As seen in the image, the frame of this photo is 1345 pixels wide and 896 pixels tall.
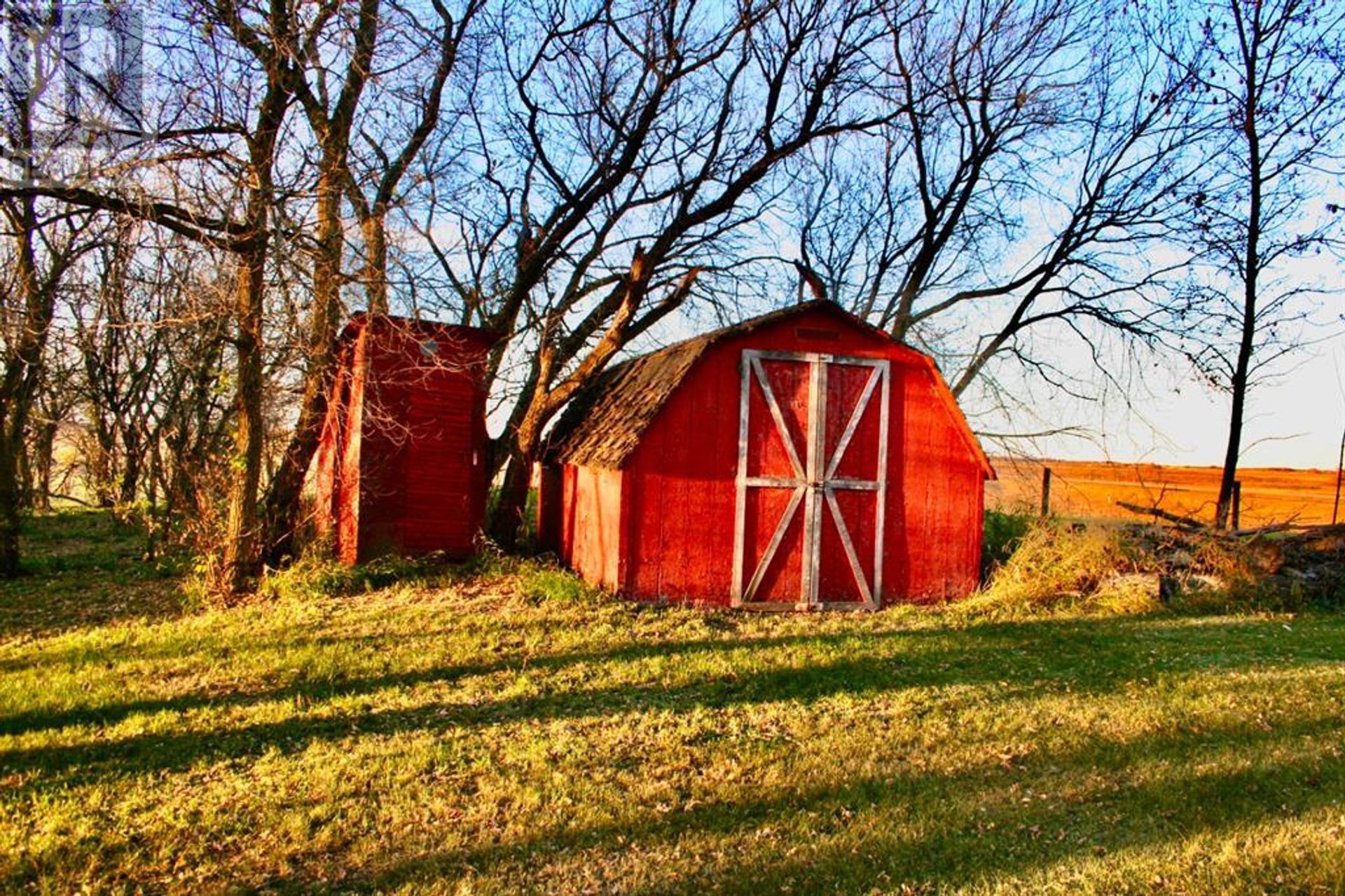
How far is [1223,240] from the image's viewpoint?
1773 centimetres

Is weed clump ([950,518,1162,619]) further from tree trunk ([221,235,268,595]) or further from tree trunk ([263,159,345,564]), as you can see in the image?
tree trunk ([221,235,268,595])

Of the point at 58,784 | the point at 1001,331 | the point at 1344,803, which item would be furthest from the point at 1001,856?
the point at 1001,331

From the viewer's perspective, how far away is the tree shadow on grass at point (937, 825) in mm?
4355

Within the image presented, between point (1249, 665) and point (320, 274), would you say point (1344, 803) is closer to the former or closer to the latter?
point (1249, 665)

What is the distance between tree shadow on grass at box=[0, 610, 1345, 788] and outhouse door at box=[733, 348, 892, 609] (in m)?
1.71

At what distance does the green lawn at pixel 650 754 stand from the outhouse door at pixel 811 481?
124 cm

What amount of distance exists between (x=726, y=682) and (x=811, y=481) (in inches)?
163

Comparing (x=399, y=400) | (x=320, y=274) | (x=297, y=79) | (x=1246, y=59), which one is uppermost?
(x=1246, y=59)

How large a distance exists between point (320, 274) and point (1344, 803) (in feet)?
29.4

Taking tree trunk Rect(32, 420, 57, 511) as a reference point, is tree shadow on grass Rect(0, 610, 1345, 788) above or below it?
below

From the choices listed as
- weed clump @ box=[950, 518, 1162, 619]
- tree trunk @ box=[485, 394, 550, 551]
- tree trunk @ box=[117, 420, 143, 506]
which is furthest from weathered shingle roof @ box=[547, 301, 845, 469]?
tree trunk @ box=[117, 420, 143, 506]

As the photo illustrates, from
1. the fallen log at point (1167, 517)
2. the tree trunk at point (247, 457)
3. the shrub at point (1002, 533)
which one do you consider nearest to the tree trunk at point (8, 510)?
the tree trunk at point (247, 457)

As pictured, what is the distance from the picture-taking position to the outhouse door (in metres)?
11.3

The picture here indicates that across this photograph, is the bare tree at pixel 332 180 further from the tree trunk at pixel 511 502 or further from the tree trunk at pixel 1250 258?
the tree trunk at pixel 1250 258
